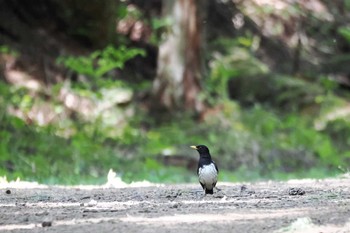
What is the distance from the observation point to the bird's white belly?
8719 millimetres

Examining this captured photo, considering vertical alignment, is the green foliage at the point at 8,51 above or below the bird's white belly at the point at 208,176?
above

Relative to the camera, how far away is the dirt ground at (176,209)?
6.03 metres

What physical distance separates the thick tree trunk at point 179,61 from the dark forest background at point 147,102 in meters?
0.03

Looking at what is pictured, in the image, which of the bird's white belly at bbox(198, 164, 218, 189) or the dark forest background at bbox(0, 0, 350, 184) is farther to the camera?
the dark forest background at bbox(0, 0, 350, 184)

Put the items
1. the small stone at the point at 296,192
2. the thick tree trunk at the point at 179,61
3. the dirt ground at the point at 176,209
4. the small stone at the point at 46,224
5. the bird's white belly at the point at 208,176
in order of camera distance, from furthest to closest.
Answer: the thick tree trunk at the point at 179,61 → the bird's white belly at the point at 208,176 → the small stone at the point at 296,192 → the small stone at the point at 46,224 → the dirt ground at the point at 176,209

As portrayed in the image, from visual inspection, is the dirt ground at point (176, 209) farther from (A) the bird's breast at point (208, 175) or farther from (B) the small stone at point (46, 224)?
(A) the bird's breast at point (208, 175)

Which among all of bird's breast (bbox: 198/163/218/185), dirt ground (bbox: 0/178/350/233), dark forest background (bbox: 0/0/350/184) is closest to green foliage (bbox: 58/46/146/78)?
dark forest background (bbox: 0/0/350/184)

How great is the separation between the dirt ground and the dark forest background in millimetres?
4359

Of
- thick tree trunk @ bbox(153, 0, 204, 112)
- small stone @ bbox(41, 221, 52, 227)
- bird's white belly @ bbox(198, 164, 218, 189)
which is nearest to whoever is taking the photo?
small stone @ bbox(41, 221, 52, 227)

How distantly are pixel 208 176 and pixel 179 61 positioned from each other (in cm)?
1263

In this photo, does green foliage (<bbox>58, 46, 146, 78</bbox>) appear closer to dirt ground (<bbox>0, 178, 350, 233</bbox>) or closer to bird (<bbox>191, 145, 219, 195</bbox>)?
dirt ground (<bbox>0, 178, 350, 233</bbox>)

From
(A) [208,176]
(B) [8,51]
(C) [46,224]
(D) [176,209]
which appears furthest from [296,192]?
(B) [8,51]

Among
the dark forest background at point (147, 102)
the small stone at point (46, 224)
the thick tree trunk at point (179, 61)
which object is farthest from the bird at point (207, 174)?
the thick tree trunk at point (179, 61)

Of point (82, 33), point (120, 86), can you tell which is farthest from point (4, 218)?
point (82, 33)
